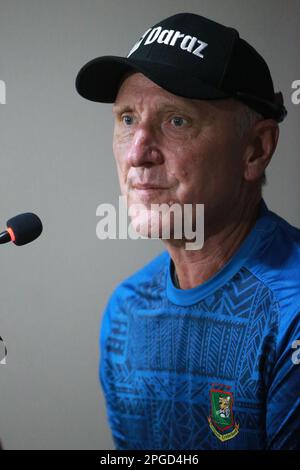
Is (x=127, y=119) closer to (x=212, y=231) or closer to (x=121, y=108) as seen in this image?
(x=121, y=108)

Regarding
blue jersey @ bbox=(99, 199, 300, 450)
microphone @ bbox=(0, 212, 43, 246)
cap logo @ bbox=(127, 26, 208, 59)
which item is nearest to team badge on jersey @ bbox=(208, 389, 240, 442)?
blue jersey @ bbox=(99, 199, 300, 450)

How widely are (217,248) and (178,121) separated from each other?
232 millimetres

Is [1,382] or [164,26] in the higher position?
[164,26]

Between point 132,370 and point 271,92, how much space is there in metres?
0.56

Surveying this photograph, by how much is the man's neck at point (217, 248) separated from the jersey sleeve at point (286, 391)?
0.58ft

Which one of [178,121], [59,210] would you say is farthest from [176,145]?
[59,210]

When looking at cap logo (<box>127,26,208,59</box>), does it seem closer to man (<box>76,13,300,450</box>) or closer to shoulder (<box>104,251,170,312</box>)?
man (<box>76,13,300,450</box>)

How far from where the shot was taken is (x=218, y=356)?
1.11 m

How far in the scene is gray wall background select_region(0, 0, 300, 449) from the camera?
1.52 meters
